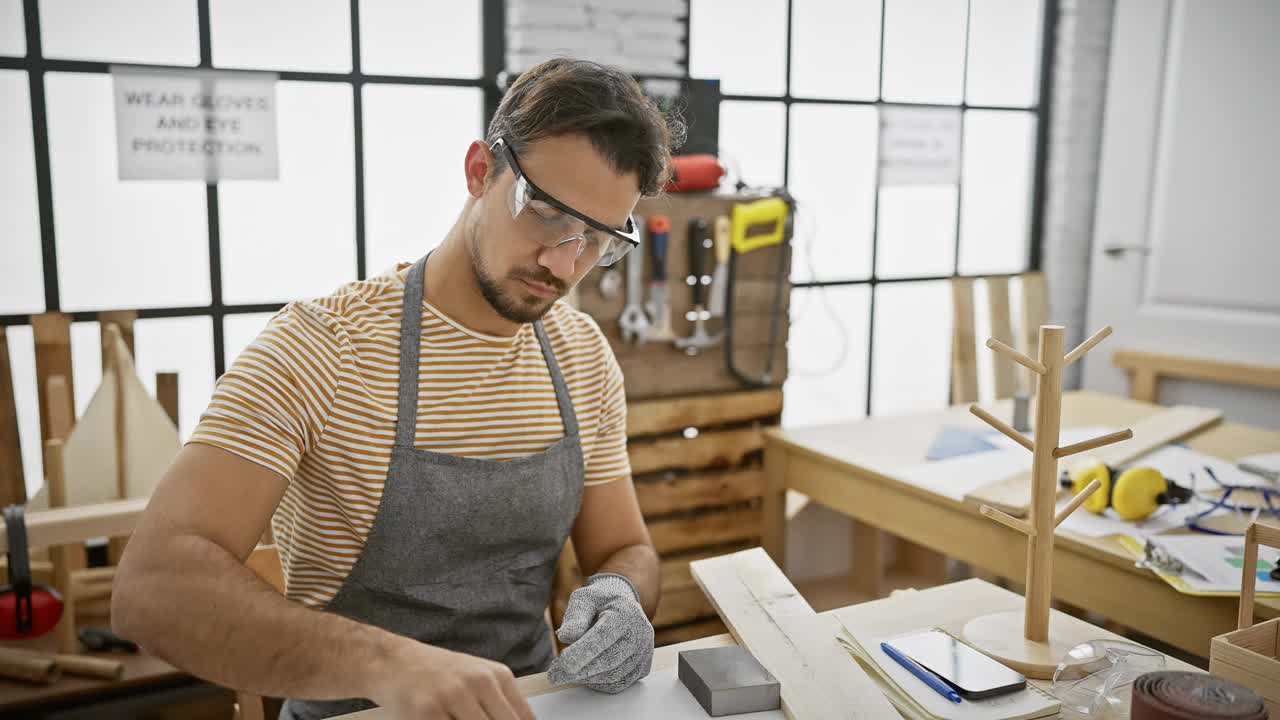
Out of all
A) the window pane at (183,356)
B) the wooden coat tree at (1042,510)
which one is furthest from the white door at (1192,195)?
the window pane at (183,356)

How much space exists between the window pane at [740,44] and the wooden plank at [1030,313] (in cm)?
117

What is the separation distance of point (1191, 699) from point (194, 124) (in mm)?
2204

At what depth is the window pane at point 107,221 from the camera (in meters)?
2.15

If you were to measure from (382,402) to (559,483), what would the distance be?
295 mm

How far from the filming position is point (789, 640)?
1130 mm

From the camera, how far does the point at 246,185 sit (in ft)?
7.71

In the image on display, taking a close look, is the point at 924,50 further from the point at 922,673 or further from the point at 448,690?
the point at 448,690

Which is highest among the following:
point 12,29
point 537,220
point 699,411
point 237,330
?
point 12,29

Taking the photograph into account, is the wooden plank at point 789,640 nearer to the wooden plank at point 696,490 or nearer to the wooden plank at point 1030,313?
the wooden plank at point 696,490

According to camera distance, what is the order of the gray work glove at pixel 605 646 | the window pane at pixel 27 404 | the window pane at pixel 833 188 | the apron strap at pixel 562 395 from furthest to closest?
1. the window pane at pixel 833 188
2. the window pane at pixel 27 404
3. the apron strap at pixel 562 395
4. the gray work glove at pixel 605 646

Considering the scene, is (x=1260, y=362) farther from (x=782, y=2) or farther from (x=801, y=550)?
(x=782, y=2)

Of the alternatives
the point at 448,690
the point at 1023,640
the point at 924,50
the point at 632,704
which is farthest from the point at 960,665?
the point at 924,50

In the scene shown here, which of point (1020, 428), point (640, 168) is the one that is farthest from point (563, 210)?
point (1020, 428)

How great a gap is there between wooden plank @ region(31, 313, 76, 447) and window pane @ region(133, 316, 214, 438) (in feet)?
0.58
